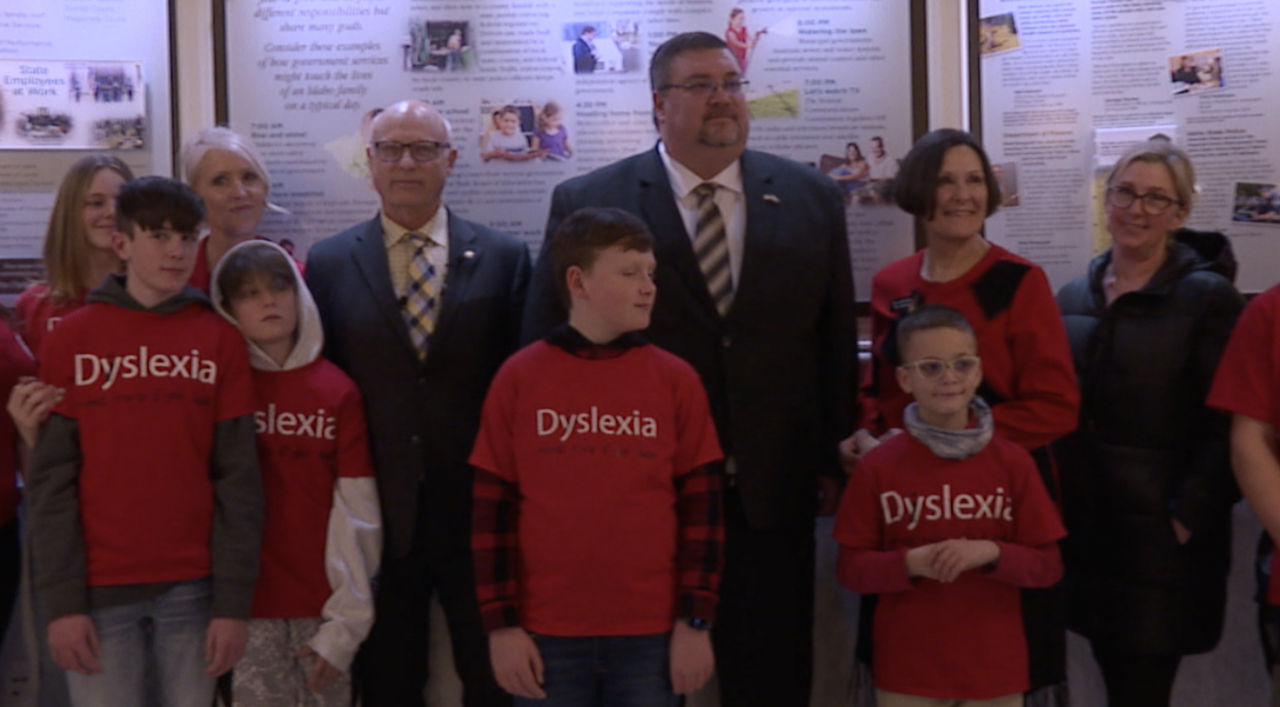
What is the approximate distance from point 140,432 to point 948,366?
1758 millimetres

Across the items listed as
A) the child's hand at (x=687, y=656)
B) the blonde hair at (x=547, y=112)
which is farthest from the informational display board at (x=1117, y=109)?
the child's hand at (x=687, y=656)

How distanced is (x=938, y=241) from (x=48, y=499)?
84.1 inches

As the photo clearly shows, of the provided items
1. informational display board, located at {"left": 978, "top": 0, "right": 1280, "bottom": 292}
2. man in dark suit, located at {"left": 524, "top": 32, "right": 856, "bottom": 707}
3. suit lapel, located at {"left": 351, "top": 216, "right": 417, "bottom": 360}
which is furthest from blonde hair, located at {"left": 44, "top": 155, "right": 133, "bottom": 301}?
informational display board, located at {"left": 978, "top": 0, "right": 1280, "bottom": 292}

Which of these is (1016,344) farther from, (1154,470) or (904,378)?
(1154,470)

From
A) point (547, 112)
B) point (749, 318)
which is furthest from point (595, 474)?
point (547, 112)

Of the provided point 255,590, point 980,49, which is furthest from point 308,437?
point 980,49

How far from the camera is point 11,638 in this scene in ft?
11.4

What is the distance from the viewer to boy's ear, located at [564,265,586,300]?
241 cm

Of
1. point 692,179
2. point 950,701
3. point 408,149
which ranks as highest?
point 408,149

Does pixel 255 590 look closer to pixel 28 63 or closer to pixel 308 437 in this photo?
pixel 308 437

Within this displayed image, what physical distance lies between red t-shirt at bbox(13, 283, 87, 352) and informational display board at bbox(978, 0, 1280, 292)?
8.77ft

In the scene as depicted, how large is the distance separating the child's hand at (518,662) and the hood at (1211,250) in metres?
1.99

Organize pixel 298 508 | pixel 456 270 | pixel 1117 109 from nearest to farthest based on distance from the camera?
1. pixel 298 508
2. pixel 456 270
3. pixel 1117 109

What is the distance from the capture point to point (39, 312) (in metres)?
2.96
